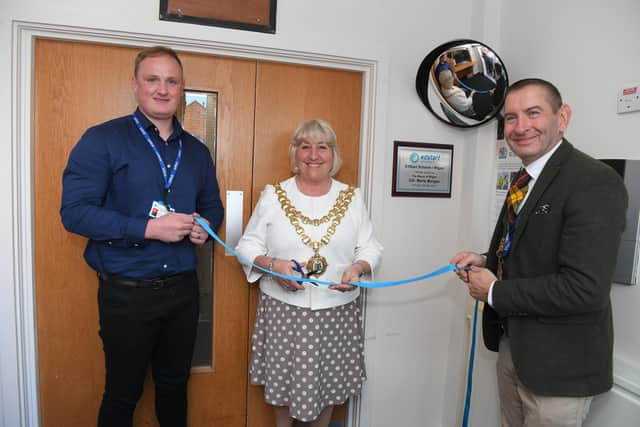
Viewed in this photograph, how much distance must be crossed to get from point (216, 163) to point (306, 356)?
1.07 metres

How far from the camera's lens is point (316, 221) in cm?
185

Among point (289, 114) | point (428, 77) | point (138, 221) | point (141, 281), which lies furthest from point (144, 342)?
point (428, 77)

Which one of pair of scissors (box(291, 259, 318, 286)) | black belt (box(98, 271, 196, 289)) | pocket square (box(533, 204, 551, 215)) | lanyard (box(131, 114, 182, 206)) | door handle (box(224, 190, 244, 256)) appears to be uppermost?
lanyard (box(131, 114, 182, 206))

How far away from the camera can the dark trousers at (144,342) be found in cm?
164

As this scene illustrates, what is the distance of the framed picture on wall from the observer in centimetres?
230

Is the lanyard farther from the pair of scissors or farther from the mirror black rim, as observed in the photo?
the mirror black rim

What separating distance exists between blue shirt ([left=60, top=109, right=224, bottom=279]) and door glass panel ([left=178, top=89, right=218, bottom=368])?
31cm

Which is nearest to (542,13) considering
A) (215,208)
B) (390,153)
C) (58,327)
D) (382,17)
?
(382,17)

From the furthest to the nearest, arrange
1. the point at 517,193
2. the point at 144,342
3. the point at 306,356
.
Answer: the point at 306,356
the point at 144,342
the point at 517,193

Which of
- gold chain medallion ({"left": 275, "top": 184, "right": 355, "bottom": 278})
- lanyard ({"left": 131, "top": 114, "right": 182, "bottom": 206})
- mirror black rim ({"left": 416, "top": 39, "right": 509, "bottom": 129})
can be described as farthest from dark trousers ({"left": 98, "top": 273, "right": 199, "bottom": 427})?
mirror black rim ({"left": 416, "top": 39, "right": 509, "bottom": 129})

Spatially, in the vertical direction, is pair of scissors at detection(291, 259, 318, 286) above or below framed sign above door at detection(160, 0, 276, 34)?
below

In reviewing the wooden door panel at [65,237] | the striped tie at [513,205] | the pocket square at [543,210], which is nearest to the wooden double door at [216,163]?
the wooden door panel at [65,237]

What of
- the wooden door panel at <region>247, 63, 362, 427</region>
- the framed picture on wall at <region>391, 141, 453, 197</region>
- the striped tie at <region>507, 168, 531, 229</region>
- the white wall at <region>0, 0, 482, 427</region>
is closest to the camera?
the striped tie at <region>507, 168, 531, 229</region>

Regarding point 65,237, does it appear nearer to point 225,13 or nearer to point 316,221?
point 316,221
